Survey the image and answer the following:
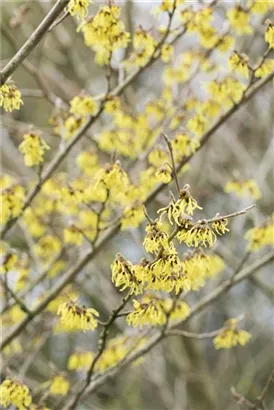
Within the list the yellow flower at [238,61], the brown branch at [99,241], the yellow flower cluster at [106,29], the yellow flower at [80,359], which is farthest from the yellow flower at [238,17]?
the yellow flower at [80,359]

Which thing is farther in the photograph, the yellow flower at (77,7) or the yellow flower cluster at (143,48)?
the yellow flower cluster at (143,48)

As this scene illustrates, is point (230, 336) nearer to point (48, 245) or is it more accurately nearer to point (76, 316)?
point (76, 316)

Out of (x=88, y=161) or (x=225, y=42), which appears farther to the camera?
(x=88, y=161)

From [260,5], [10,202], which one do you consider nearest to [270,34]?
[260,5]

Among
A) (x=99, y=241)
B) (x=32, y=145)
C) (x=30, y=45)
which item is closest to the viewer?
(x=30, y=45)

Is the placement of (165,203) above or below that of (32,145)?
above

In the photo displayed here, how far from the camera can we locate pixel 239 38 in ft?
19.3

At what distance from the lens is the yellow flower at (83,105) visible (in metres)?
2.85

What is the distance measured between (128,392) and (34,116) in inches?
140

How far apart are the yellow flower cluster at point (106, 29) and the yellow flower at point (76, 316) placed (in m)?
1.05

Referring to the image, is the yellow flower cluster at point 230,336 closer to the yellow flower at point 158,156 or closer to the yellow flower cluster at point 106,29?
the yellow flower at point 158,156

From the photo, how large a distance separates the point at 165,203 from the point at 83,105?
5.72ft

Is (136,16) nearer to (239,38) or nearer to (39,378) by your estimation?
(239,38)

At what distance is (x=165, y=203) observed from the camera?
448cm
